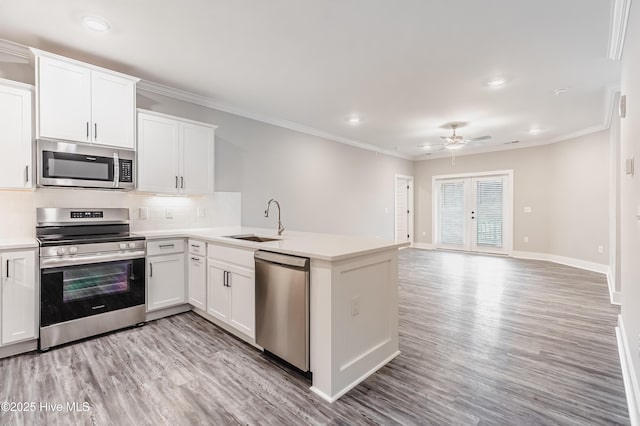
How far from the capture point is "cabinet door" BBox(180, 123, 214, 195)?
3.58 metres

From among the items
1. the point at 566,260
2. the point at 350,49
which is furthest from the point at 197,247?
the point at 566,260

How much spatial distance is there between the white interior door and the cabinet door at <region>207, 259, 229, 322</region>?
20.2ft

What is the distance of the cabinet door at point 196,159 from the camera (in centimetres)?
358

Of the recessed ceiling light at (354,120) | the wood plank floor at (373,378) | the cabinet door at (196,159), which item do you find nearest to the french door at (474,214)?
the recessed ceiling light at (354,120)

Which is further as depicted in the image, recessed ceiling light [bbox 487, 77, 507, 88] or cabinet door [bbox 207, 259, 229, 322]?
recessed ceiling light [bbox 487, 77, 507, 88]

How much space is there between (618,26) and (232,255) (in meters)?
3.70

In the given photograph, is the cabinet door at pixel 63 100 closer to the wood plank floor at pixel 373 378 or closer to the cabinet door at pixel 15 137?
the cabinet door at pixel 15 137

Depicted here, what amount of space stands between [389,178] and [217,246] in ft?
19.0

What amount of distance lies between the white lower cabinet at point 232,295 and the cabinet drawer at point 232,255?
37mm

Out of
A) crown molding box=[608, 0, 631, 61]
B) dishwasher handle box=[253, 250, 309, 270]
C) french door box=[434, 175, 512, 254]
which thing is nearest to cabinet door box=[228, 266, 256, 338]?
dishwasher handle box=[253, 250, 309, 270]

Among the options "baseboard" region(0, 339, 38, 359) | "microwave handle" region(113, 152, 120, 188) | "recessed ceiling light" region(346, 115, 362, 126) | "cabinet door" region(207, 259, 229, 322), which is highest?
"recessed ceiling light" region(346, 115, 362, 126)

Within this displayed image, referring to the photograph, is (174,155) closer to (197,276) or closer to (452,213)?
(197,276)

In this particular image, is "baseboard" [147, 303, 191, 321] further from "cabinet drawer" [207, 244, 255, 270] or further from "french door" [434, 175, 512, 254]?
"french door" [434, 175, 512, 254]

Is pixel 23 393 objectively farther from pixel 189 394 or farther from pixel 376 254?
pixel 376 254
